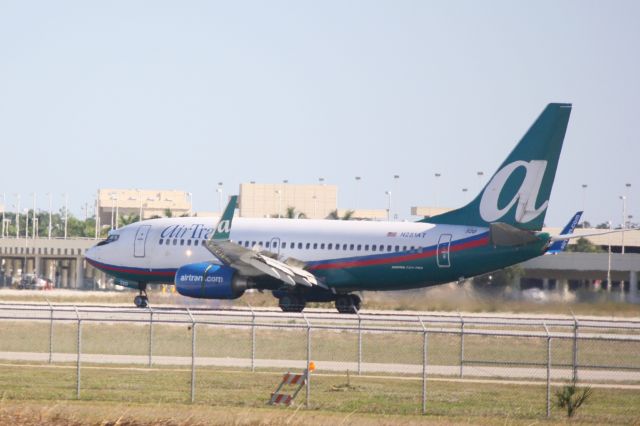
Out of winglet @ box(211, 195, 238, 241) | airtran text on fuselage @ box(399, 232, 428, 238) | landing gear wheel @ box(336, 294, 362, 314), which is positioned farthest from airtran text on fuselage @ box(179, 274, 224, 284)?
airtran text on fuselage @ box(399, 232, 428, 238)

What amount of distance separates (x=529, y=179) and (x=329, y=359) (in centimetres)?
1551

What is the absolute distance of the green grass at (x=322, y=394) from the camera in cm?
2658

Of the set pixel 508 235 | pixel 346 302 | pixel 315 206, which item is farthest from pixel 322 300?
pixel 315 206

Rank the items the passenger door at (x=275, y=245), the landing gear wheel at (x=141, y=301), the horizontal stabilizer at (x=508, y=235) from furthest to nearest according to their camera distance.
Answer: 1. the landing gear wheel at (x=141, y=301)
2. the passenger door at (x=275, y=245)
3. the horizontal stabilizer at (x=508, y=235)

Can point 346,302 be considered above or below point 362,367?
above

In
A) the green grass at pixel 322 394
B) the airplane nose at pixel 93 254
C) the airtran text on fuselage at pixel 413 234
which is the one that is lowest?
the green grass at pixel 322 394

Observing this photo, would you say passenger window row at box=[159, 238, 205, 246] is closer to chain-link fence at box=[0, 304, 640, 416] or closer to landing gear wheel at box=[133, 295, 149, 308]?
landing gear wheel at box=[133, 295, 149, 308]

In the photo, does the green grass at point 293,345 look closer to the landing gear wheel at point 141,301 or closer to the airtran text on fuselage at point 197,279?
the airtran text on fuselage at point 197,279

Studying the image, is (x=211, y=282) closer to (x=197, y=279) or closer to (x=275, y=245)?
(x=197, y=279)

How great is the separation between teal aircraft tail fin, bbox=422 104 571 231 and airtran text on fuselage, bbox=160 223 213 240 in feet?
38.0

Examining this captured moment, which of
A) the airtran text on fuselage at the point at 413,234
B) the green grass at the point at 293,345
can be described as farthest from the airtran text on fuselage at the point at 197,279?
the airtran text on fuselage at the point at 413,234

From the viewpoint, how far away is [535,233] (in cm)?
4912

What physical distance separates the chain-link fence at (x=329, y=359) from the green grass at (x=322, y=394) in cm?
6

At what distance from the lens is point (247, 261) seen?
50.7 metres
